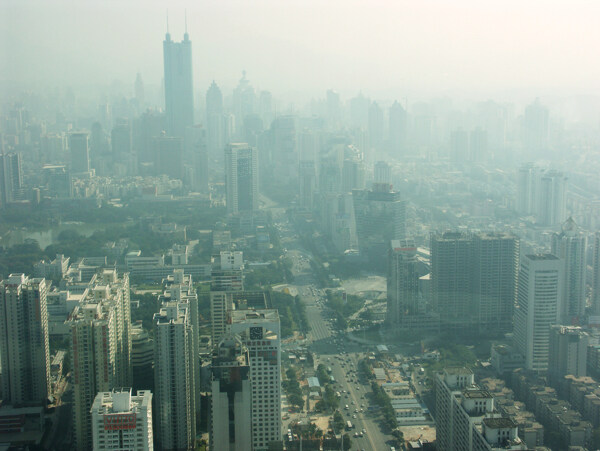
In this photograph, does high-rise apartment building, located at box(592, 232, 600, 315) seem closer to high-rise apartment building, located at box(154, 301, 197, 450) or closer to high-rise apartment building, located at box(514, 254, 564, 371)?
high-rise apartment building, located at box(514, 254, 564, 371)

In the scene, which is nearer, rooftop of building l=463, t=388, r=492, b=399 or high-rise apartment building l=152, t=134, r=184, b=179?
rooftop of building l=463, t=388, r=492, b=399

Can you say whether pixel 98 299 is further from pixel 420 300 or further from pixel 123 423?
pixel 420 300

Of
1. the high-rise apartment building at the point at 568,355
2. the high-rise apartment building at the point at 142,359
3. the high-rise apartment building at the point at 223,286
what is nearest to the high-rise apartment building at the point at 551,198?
the high-rise apartment building at the point at 568,355

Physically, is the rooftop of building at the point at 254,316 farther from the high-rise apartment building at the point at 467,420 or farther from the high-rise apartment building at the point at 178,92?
the high-rise apartment building at the point at 178,92

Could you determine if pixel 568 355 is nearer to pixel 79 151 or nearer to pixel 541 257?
pixel 541 257

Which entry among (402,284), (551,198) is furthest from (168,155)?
(402,284)

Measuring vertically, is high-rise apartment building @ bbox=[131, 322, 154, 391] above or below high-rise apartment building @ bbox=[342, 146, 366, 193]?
below

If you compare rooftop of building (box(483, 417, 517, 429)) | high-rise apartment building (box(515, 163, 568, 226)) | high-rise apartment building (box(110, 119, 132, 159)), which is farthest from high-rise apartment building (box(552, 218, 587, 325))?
high-rise apartment building (box(110, 119, 132, 159))
